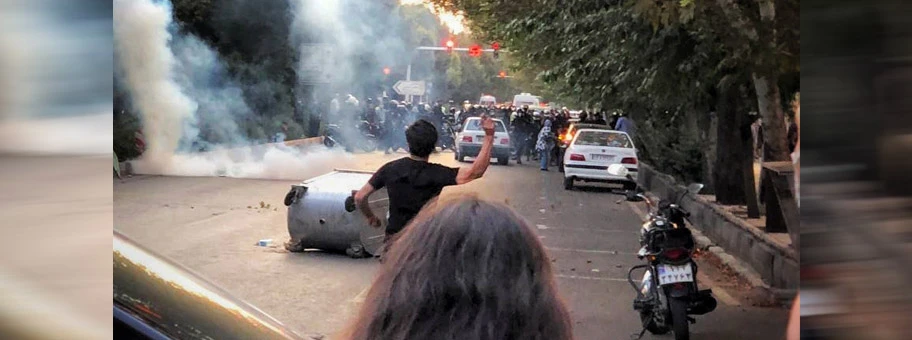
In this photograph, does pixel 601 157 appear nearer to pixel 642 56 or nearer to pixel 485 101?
pixel 642 56

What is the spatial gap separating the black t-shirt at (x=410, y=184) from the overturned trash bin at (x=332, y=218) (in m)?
3.64

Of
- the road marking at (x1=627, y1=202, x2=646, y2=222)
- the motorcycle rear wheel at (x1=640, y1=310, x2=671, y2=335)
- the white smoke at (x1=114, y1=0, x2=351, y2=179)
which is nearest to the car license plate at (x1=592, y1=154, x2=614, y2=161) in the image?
the road marking at (x1=627, y1=202, x2=646, y2=222)

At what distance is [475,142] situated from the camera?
24.2m

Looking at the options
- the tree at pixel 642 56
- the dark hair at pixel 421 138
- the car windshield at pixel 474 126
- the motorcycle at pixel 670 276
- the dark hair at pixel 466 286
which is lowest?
the motorcycle at pixel 670 276

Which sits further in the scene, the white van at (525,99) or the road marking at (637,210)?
the white van at (525,99)

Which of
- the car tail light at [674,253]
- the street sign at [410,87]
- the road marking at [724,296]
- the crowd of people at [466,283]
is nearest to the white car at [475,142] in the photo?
the street sign at [410,87]

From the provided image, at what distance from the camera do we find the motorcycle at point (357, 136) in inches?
738

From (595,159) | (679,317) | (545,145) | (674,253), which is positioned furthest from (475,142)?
(679,317)

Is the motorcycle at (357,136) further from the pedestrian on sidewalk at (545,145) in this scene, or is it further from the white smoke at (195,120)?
the pedestrian on sidewalk at (545,145)

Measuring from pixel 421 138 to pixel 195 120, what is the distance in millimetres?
12258

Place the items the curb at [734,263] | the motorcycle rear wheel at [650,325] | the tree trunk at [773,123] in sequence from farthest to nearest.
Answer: the curb at [734,263] → the tree trunk at [773,123] → the motorcycle rear wheel at [650,325]

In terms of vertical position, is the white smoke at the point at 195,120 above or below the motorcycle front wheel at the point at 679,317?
above

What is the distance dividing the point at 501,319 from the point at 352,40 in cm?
1566

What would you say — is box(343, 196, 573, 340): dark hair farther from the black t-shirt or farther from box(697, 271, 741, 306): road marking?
box(697, 271, 741, 306): road marking
